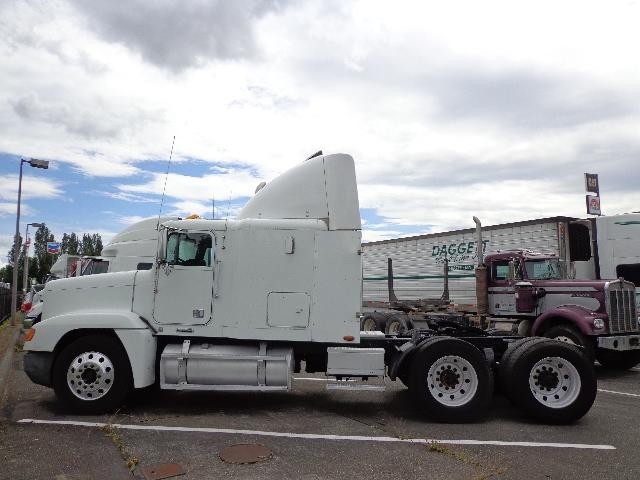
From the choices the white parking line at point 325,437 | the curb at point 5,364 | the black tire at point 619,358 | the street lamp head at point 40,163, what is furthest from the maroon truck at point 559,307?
the street lamp head at point 40,163

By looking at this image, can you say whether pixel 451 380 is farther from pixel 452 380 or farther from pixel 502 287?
pixel 502 287

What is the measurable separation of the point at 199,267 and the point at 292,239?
4.48 feet

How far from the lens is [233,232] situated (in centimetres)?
726

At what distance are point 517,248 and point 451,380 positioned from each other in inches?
382

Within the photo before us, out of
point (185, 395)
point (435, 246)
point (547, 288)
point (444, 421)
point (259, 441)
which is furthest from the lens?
point (435, 246)

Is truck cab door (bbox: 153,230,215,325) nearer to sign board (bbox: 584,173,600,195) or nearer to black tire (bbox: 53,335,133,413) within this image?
black tire (bbox: 53,335,133,413)

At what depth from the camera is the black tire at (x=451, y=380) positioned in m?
6.87

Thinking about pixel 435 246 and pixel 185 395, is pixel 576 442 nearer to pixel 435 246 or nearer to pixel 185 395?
pixel 185 395

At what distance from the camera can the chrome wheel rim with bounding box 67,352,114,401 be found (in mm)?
6879

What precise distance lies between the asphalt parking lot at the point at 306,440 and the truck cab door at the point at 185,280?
54.3 inches

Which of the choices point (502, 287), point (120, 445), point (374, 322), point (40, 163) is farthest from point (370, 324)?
point (40, 163)

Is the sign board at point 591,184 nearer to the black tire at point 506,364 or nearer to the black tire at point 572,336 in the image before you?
the black tire at point 572,336

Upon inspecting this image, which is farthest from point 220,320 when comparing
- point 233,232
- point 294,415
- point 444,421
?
point 444,421

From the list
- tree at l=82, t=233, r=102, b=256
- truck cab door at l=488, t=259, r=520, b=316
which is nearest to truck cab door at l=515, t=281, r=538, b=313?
truck cab door at l=488, t=259, r=520, b=316
